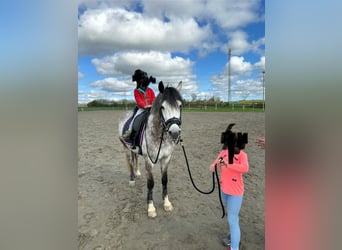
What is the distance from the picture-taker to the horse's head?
1776 millimetres

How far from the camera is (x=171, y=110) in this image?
6.08 feet

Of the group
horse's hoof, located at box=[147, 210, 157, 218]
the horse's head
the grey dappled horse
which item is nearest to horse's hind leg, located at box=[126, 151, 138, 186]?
the grey dappled horse

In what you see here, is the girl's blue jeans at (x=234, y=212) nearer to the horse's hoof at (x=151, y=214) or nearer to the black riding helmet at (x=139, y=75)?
the horse's hoof at (x=151, y=214)

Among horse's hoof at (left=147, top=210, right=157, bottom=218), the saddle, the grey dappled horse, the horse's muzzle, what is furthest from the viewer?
the saddle

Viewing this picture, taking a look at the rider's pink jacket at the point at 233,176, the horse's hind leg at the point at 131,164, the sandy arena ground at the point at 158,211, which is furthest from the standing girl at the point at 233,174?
the horse's hind leg at the point at 131,164

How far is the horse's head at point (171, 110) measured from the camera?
1776 mm

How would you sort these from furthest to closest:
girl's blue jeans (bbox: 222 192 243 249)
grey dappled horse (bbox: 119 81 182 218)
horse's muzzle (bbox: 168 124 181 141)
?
grey dappled horse (bbox: 119 81 182 218)
horse's muzzle (bbox: 168 124 181 141)
girl's blue jeans (bbox: 222 192 243 249)

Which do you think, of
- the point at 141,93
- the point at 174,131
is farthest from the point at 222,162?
the point at 141,93

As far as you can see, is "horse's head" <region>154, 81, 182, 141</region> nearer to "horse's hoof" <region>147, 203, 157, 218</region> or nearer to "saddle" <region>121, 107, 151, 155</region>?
"saddle" <region>121, 107, 151, 155</region>

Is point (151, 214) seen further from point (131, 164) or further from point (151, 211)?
point (131, 164)
